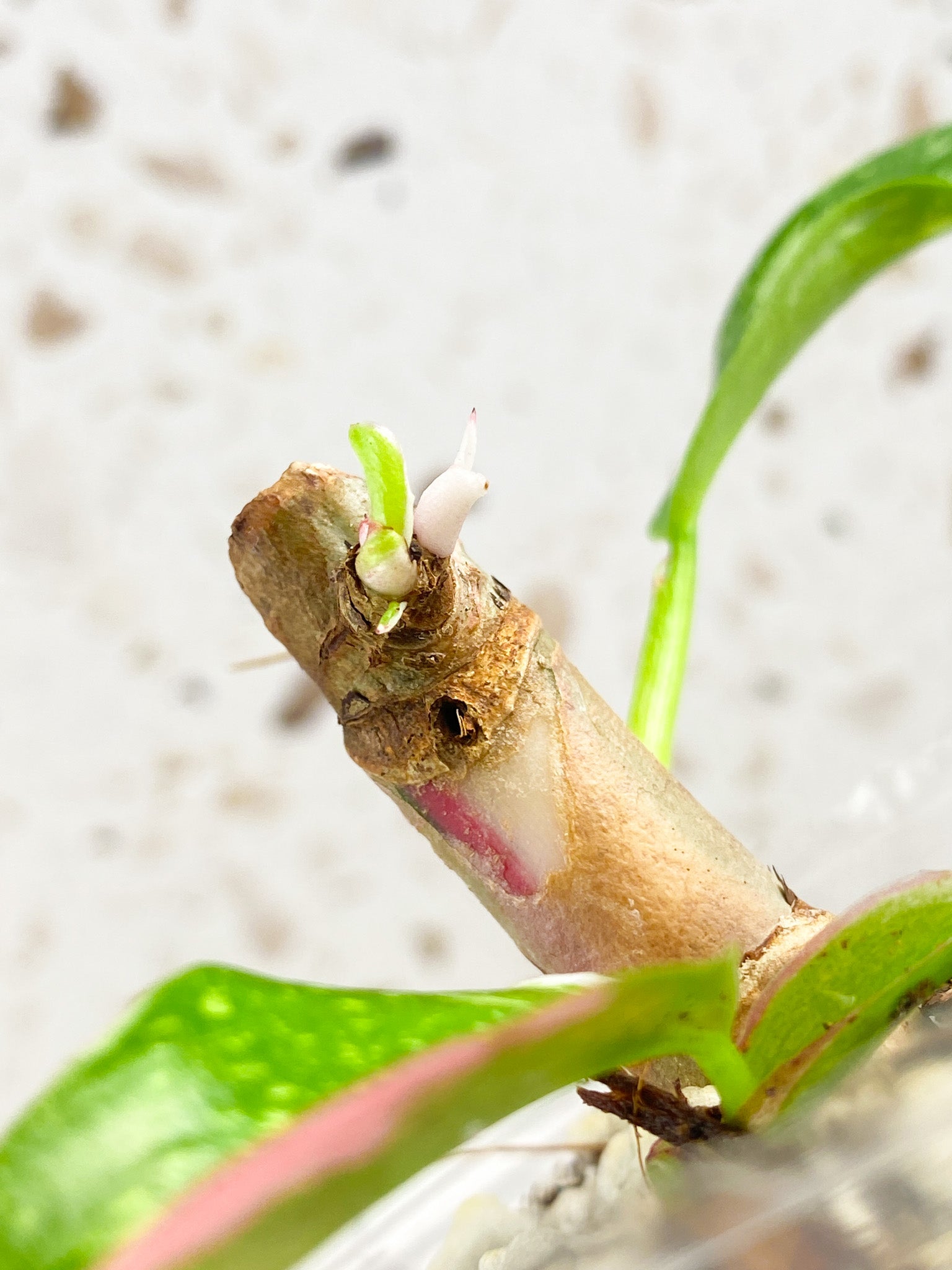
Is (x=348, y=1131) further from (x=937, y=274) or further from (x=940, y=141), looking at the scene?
(x=937, y=274)

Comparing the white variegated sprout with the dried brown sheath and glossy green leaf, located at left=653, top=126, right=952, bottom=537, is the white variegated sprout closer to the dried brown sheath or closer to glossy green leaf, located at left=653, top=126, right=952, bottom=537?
the dried brown sheath

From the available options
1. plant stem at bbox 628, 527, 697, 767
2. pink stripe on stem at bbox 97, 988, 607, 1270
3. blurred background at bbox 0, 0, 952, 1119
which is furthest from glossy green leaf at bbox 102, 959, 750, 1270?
blurred background at bbox 0, 0, 952, 1119

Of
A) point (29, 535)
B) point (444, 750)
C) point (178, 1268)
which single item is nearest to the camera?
point (178, 1268)

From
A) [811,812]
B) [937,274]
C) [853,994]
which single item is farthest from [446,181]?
[853,994]

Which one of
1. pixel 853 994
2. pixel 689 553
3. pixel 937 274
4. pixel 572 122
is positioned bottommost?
pixel 853 994

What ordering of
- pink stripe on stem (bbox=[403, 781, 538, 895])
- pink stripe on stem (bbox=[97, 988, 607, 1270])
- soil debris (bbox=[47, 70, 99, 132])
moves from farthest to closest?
soil debris (bbox=[47, 70, 99, 132])
pink stripe on stem (bbox=[403, 781, 538, 895])
pink stripe on stem (bbox=[97, 988, 607, 1270])

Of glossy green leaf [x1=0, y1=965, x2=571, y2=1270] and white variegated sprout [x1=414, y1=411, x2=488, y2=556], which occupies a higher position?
white variegated sprout [x1=414, y1=411, x2=488, y2=556]

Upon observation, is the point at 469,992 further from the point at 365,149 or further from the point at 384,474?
the point at 365,149

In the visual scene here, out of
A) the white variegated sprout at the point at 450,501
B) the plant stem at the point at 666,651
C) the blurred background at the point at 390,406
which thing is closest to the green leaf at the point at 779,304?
the plant stem at the point at 666,651
